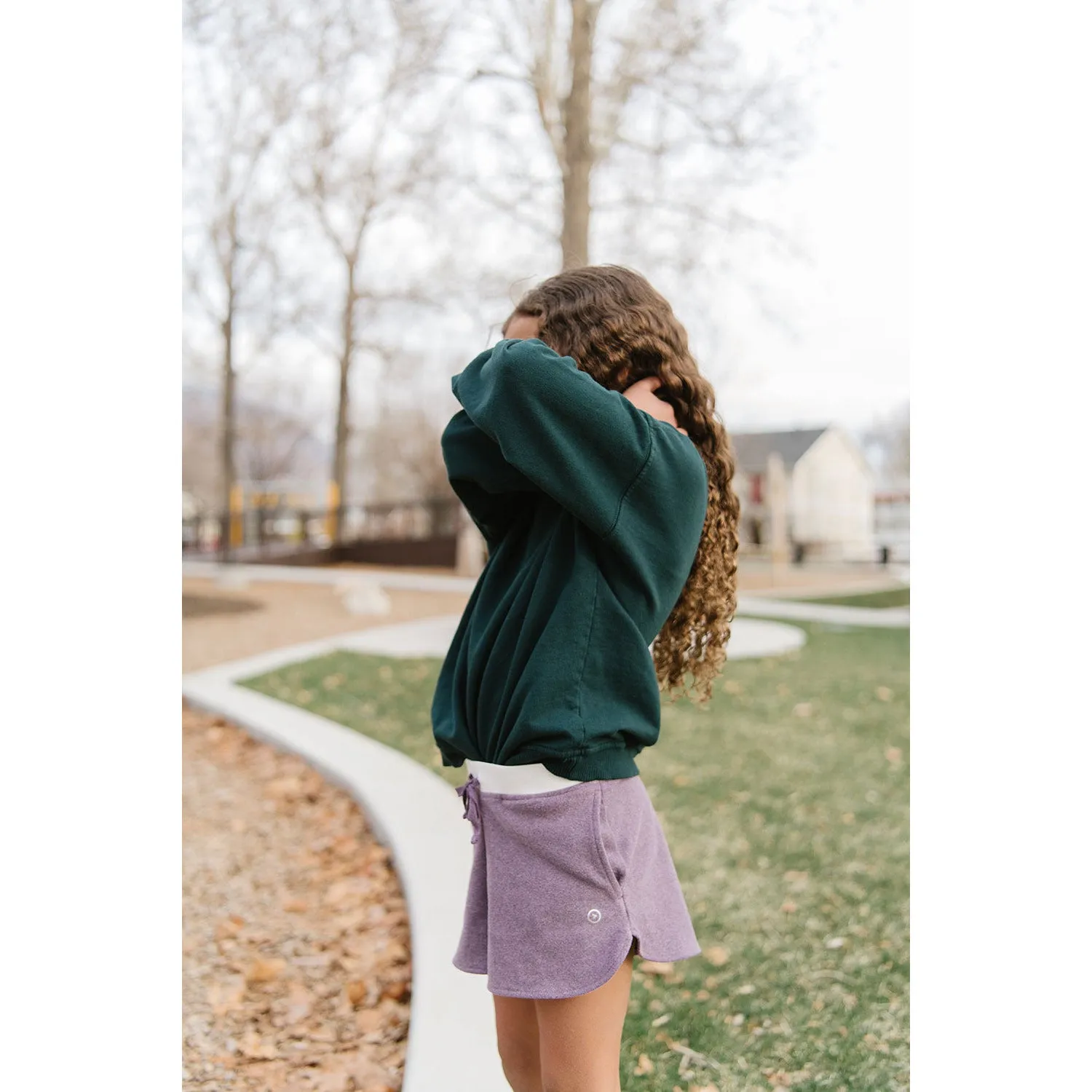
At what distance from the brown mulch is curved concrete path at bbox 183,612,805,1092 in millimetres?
109

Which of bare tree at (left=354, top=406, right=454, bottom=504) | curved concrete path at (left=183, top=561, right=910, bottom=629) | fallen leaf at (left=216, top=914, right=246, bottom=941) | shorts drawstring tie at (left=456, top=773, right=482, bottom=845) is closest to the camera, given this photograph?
shorts drawstring tie at (left=456, top=773, right=482, bottom=845)

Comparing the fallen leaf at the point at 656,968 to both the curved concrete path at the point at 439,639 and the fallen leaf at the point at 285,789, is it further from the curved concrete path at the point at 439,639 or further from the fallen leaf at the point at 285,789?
the curved concrete path at the point at 439,639

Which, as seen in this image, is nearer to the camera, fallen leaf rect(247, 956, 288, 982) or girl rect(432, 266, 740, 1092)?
girl rect(432, 266, 740, 1092)

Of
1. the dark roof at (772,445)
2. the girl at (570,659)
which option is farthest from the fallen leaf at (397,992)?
the dark roof at (772,445)

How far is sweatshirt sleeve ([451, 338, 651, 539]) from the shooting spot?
4.31ft

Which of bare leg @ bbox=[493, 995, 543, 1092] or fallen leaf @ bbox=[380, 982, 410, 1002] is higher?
bare leg @ bbox=[493, 995, 543, 1092]

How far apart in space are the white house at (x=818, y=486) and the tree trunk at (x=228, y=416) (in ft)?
43.4

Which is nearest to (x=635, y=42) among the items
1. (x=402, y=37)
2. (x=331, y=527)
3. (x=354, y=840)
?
(x=402, y=37)

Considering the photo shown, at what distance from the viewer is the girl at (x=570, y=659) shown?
134cm

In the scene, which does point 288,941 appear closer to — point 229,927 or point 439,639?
point 229,927

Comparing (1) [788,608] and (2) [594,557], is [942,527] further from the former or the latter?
(1) [788,608]

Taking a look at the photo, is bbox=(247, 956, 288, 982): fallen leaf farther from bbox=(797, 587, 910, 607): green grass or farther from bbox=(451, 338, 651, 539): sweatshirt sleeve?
bbox=(797, 587, 910, 607): green grass

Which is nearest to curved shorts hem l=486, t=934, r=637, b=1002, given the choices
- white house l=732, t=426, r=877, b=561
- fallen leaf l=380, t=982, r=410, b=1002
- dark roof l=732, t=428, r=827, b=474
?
fallen leaf l=380, t=982, r=410, b=1002

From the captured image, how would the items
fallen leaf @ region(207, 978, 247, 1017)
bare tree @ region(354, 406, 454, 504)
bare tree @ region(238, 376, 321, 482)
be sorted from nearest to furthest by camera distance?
fallen leaf @ region(207, 978, 247, 1017), bare tree @ region(238, 376, 321, 482), bare tree @ region(354, 406, 454, 504)
